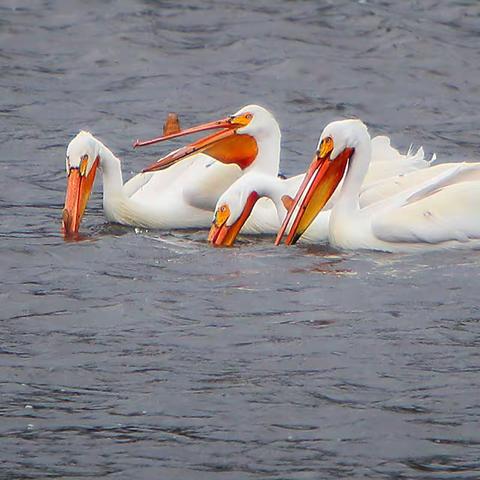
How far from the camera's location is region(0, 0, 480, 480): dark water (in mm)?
5285

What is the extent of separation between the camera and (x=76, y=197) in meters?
8.62

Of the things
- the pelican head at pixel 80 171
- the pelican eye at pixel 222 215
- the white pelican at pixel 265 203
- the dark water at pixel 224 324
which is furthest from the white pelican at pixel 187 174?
the pelican eye at pixel 222 215

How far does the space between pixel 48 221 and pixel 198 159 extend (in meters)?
1.07

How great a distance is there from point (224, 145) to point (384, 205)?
1280 mm

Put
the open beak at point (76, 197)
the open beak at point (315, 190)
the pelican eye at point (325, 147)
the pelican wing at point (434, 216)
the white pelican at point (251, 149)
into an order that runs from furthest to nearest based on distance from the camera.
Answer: the white pelican at point (251, 149) → the open beak at point (76, 197) → the pelican eye at point (325, 147) → the open beak at point (315, 190) → the pelican wing at point (434, 216)

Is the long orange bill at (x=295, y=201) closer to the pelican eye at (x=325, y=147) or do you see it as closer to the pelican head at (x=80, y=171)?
the pelican eye at (x=325, y=147)

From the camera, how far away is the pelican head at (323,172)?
26.8ft

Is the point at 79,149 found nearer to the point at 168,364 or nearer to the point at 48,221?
the point at 48,221

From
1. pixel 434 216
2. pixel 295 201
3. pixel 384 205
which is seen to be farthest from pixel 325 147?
pixel 434 216

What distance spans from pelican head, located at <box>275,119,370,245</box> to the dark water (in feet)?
0.57

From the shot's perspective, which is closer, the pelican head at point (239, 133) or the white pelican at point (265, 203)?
the white pelican at point (265, 203)

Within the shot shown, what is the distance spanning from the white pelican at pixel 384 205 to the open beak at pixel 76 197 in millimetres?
1115

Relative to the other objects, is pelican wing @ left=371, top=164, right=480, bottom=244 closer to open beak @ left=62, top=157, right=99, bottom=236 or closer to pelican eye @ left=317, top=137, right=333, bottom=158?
pelican eye @ left=317, top=137, right=333, bottom=158

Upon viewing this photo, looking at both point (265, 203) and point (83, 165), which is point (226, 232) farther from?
point (83, 165)
